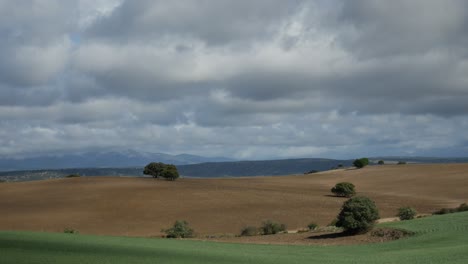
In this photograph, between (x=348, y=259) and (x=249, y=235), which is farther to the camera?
(x=249, y=235)

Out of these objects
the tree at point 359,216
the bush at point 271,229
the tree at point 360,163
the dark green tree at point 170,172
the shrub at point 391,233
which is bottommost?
the bush at point 271,229

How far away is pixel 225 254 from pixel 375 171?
100 meters

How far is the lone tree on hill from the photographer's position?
334ft

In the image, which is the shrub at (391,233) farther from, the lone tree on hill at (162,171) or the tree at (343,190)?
the lone tree on hill at (162,171)

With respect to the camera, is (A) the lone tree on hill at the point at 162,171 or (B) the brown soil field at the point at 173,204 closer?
(B) the brown soil field at the point at 173,204

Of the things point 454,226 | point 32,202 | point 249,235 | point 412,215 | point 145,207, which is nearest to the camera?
point 454,226

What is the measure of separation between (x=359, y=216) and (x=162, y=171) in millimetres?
67749

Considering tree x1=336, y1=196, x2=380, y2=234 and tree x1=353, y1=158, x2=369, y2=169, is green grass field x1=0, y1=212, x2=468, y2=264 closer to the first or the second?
tree x1=336, y1=196, x2=380, y2=234

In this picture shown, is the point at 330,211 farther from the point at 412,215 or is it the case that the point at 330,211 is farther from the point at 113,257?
the point at 113,257

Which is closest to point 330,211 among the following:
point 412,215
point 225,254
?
point 412,215

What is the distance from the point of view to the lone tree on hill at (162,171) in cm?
10194

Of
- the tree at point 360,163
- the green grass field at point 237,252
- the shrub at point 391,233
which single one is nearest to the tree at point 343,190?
the shrub at point 391,233

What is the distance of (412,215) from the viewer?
53000 mm

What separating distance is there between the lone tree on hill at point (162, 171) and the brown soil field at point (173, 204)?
23.8ft
